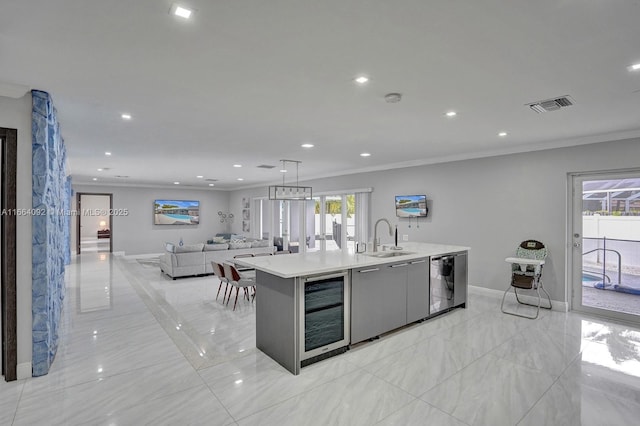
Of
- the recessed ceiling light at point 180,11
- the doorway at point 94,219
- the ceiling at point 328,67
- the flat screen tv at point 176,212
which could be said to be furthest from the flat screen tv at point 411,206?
the doorway at point 94,219

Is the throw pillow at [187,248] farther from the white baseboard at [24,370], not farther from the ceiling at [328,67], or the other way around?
the white baseboard at [24,370]

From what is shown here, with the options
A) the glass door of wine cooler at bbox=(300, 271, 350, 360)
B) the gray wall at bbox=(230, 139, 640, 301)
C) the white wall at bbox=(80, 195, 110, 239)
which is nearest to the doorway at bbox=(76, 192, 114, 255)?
the white wall at bbox=(80, 195, 110, 239)

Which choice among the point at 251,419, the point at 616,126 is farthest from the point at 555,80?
the point at 251,419

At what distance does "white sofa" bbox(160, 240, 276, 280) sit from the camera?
23.4 ft

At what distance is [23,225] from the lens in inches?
111

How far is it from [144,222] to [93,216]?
749 centimetres

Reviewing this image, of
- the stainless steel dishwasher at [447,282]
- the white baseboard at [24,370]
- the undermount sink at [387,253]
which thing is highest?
the undermount sink at [387,253]

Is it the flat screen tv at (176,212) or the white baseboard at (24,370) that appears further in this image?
the flat screen tv at (176,212)

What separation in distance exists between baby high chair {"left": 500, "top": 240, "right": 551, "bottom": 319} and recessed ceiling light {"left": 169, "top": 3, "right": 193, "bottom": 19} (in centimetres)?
494

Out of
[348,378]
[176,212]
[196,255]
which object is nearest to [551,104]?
[348,378]

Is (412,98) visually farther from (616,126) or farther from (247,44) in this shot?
(616,126)

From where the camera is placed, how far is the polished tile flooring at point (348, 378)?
2320mm

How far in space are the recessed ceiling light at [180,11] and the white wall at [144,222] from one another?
11232 mm

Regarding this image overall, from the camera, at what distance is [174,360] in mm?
3195
